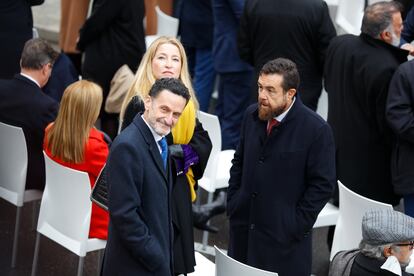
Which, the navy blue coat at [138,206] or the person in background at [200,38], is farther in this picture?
the person in background at [200,38]

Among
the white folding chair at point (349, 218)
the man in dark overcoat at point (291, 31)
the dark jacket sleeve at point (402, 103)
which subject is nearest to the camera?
the white folding chair at point (349, 218)

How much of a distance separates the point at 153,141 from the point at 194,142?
0.82 meters

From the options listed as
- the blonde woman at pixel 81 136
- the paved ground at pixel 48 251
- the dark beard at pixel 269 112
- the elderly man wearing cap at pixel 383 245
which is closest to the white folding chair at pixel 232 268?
the elderly man wearing cap at pixel 383 245

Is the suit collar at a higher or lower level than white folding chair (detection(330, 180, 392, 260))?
higher

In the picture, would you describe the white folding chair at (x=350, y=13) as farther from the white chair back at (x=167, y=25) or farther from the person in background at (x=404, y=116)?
the person in background at (x=404, y=116)

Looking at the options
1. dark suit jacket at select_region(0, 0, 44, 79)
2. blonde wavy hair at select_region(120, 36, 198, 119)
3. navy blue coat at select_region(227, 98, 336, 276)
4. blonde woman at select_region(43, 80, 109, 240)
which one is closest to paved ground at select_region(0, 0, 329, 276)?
blonde woman at select_region(43, 80, 109, 240)

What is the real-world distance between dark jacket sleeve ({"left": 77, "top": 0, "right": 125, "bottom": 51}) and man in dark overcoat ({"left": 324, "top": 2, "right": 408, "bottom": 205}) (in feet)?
6.21

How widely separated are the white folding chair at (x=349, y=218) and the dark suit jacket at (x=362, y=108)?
67 cm

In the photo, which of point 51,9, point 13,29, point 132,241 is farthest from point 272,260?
point 51,9

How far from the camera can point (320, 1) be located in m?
6.83

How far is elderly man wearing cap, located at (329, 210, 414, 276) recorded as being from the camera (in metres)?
4.31

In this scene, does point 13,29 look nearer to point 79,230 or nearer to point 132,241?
point 79,230

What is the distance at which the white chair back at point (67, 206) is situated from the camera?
5.66 meters

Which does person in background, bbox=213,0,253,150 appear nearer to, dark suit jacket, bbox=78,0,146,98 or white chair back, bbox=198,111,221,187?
dark suit jacket, bbox=78,0,146,98
